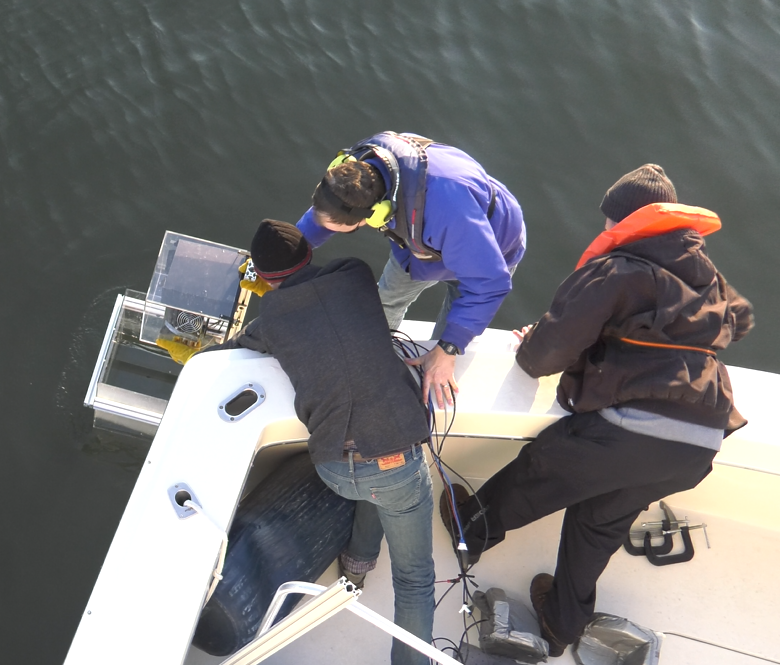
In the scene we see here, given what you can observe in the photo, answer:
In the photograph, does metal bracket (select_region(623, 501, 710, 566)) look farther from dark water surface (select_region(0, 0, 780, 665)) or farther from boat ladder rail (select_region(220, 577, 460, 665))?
dark water surface (select_region(0, 0, 780, 665))

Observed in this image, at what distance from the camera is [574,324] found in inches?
76.6

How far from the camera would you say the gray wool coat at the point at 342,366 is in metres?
1.82

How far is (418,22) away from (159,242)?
271 cm

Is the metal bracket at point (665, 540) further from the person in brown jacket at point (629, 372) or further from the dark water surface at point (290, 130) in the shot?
the dark water surface at point (290, 130)

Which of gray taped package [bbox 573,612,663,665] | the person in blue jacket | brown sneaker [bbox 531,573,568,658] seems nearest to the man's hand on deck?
the person in blue jacket

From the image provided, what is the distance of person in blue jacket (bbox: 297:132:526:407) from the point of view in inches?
74.4

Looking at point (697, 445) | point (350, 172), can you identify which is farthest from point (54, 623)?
point (697, 445)

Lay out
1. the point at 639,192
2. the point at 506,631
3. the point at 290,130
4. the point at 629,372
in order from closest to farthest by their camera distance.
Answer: the point at 629,372 → the point at 639,192 → the point at 506,631 → the point at 290,130

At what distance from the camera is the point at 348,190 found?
72.8 inches

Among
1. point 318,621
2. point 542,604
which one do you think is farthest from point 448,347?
point 542,604

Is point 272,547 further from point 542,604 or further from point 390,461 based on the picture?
point 542,604

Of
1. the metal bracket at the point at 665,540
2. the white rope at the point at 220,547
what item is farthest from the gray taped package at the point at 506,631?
the white rope at the point at 220,547

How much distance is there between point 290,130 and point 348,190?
314cm

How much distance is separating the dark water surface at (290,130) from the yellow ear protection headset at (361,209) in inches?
85.8
